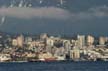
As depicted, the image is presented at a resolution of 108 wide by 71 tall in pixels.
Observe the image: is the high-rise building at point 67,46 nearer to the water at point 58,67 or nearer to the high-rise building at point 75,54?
the high-rise building at point 75,54

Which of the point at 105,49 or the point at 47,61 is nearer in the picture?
the point at 47,61

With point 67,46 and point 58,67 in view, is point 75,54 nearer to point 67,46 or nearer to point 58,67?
point 67,46

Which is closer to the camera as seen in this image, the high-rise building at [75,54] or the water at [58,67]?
the water at [58,67]

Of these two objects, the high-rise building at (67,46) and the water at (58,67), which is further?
the high-rise building at (67,46)

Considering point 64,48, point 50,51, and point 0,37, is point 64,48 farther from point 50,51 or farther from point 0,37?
point 0,37

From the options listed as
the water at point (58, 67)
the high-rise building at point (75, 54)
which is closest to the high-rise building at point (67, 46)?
the high-rise building at point (75, 54)

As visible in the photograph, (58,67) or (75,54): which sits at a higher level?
(75,54)

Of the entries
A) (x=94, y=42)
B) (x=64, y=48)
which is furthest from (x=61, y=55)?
(x=94, y=42)

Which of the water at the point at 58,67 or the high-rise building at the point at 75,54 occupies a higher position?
the high-rise building at the point at 75,54

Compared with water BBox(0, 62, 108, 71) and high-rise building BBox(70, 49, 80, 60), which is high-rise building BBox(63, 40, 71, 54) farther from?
water BBox(0, 62, 108, 71)

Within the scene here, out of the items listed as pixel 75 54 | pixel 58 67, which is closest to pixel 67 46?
pixel 75 54

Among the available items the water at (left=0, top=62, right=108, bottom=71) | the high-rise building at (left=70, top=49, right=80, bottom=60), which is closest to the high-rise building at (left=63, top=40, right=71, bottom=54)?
the high-rise building at (left=70, top=49, right=80, bottom=60)
